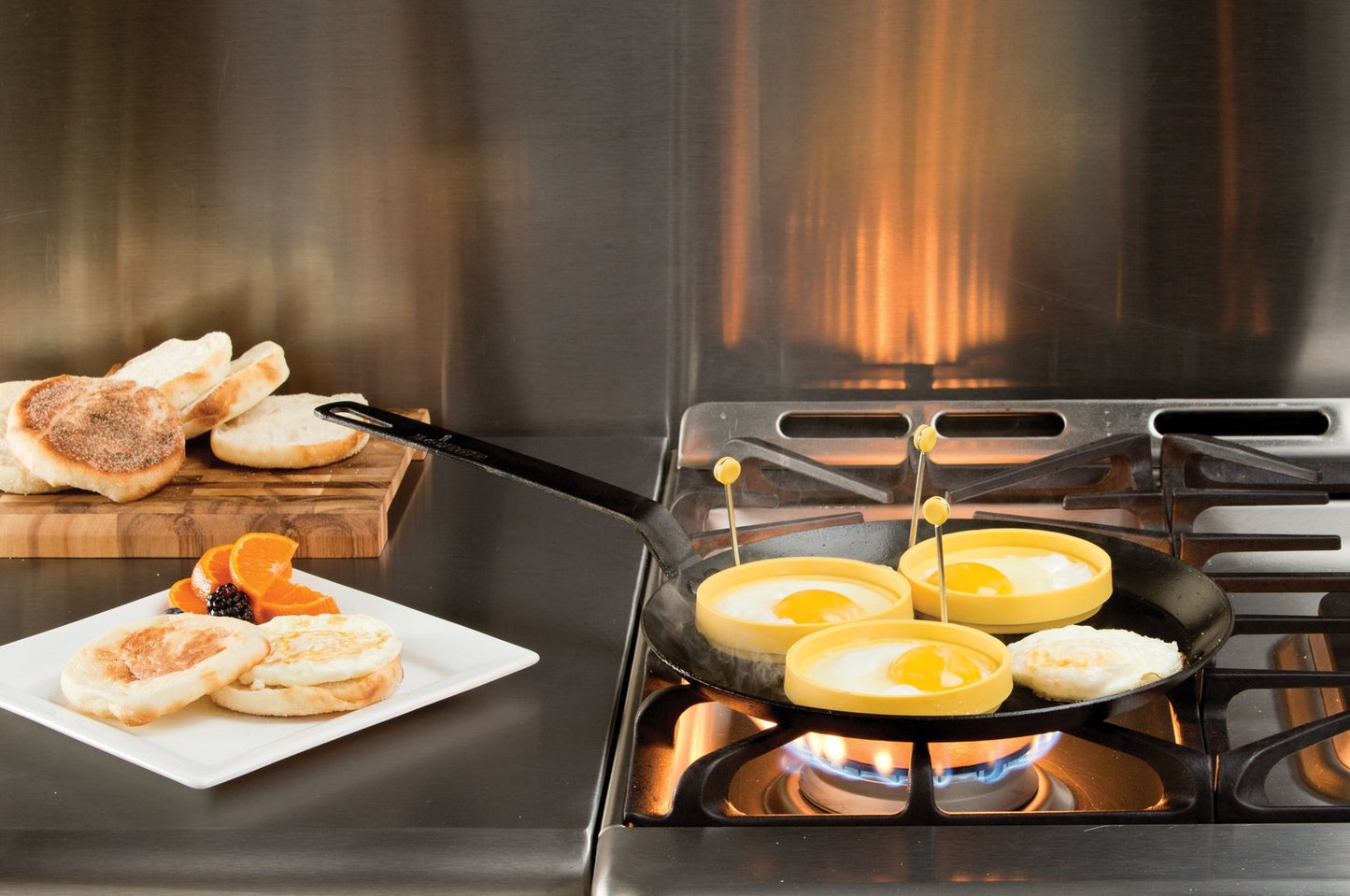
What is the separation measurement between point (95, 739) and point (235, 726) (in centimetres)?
8

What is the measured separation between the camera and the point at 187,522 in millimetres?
1136

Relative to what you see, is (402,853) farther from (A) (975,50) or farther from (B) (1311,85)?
(B) (1311,85)

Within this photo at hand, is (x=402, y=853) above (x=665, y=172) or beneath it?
beneath

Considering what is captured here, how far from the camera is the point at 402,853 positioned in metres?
0.70

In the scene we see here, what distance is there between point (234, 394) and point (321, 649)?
0.53 m

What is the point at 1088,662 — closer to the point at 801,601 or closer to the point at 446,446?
the point at 801,601

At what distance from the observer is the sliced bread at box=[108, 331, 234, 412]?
125cm

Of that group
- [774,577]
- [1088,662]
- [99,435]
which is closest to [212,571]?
[99,435]

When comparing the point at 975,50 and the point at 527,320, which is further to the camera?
the point at 527,320

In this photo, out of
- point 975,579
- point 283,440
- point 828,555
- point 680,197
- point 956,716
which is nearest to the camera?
point 956,716

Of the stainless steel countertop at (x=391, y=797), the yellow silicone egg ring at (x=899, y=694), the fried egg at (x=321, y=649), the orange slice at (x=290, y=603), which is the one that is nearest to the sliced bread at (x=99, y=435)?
the stainless steel countertop at (x=391, y=797)

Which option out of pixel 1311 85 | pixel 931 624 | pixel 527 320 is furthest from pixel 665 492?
pixel 1311 85

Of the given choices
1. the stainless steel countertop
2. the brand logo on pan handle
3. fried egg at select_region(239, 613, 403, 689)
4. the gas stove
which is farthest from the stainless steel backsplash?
fried egg at select_region(239, 613, 403, 689)

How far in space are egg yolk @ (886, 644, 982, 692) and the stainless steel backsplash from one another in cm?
63
